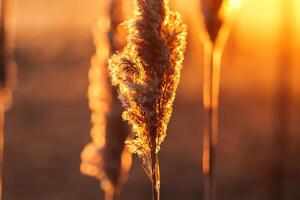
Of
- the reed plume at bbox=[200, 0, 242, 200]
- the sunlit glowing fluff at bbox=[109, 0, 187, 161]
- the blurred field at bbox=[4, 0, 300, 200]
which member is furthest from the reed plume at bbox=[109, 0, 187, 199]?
the blurred field at bbox=[4, 0, 300, 200]

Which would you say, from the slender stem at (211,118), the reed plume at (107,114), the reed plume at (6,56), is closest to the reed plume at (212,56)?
the slender stem at (211,118)

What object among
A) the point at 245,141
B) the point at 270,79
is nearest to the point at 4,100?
the point at 245,141

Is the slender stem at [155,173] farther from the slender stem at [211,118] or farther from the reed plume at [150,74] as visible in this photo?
the slender stem at [211,118]

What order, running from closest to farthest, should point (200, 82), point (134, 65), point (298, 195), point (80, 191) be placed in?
point (134, 65) → point (298, 195) → point (80, 191) → point (200, 82)

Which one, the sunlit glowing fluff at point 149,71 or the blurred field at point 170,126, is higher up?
the blurred field at point 170,126

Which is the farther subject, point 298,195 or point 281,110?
point 298,195

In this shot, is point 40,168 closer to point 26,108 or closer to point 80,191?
point 80,191

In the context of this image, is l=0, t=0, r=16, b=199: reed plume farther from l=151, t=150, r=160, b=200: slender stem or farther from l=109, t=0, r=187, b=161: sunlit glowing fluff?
l=151, t=150, r=160, b=200: slender stem

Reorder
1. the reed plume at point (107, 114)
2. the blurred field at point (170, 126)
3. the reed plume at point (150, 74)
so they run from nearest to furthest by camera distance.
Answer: the reed plume at point (150, 74) → the reed plume at point (107, 114) → the blurred field at point (170, 126)
